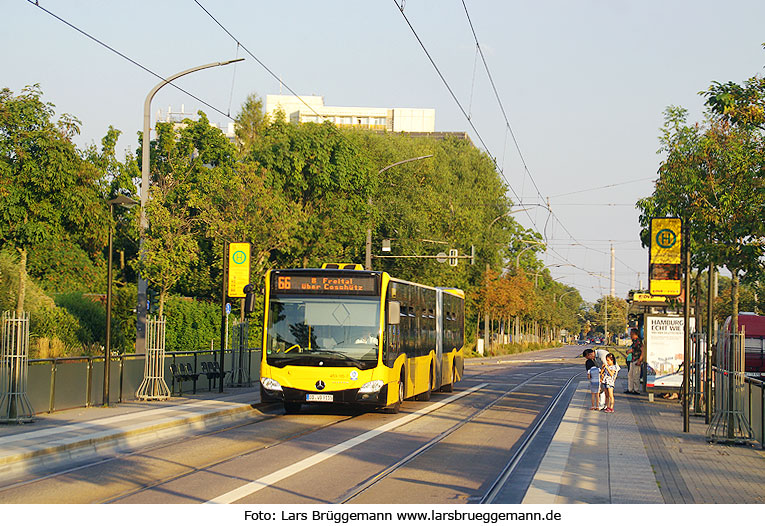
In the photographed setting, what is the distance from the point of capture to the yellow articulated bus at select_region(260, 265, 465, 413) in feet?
65.4

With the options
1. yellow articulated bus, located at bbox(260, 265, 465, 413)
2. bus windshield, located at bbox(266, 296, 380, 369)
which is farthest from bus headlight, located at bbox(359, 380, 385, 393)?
bus windshield, located at bbox(266, 296, 380, 369)

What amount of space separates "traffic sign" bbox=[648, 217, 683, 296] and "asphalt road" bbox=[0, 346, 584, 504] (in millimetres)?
3659

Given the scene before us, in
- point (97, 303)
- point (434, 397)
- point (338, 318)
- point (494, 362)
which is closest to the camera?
point (338, 318)

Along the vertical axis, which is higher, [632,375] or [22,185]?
[22,185]

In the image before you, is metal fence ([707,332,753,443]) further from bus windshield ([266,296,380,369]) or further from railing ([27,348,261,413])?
railing ([27,348,261,413])

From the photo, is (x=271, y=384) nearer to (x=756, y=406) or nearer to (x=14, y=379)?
(x=14, y=379)

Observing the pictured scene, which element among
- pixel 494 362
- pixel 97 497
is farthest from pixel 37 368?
pixel 494 362

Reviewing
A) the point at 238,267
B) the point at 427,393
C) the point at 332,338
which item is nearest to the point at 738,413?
the point at 332,338

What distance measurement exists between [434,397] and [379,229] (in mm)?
Result: 29859

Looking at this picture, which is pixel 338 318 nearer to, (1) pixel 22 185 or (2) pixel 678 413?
(2) pixel 678 413

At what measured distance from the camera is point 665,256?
2006 centimetres

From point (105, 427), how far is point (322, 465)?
16.5ft

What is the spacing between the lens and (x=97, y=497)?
33.7 feet

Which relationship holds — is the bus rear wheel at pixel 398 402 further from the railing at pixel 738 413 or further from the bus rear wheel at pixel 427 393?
the railing at pixel 738 413
